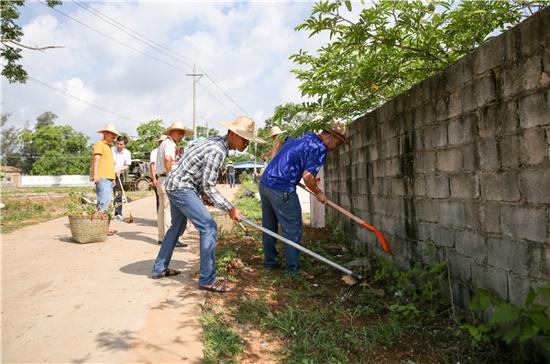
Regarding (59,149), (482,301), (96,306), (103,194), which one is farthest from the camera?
(59,149)

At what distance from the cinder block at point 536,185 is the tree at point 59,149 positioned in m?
74.5

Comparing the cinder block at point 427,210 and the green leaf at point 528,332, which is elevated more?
the cinder block at point 427,210

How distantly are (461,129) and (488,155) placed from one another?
38cm

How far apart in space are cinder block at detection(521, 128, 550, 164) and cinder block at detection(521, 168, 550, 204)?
7 cm

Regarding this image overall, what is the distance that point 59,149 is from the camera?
231 feet

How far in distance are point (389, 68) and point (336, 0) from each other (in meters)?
1.08

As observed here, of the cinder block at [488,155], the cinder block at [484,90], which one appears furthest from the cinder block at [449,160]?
the cinder block at [484,90]

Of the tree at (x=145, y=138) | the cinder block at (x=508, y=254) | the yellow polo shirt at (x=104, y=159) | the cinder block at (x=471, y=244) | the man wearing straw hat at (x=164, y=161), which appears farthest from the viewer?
the tree at (x=145, y=138)

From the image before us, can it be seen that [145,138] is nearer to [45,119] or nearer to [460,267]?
[45,119]

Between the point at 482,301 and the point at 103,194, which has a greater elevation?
the point at 103,194

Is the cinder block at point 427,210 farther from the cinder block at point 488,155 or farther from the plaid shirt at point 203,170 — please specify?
the plaid shirt at point 203,170

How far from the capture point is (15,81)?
11492 millimetres

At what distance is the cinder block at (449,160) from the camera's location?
313cm

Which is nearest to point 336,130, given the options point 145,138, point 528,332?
point 528,332
